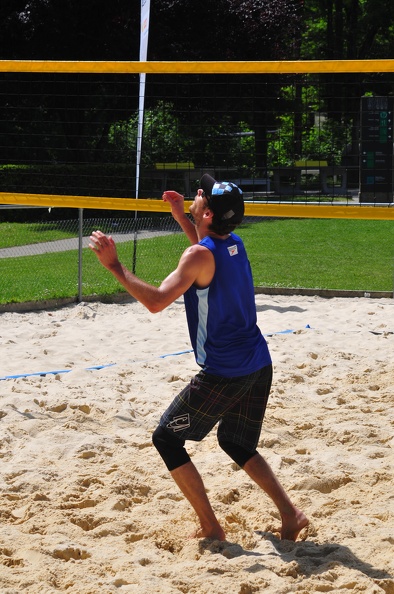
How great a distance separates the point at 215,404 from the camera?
363 centimetres

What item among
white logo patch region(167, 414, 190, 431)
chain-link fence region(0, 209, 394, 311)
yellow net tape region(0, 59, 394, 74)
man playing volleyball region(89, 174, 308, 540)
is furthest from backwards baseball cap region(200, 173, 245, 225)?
chain-link fence region(0, 209, 394, 311)

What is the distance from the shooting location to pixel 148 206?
8.26 meters

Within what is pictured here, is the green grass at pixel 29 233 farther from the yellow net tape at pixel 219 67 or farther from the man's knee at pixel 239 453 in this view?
the man's knee at pixel 239 453

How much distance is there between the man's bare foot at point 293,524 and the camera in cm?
372

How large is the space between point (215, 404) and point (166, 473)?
1052 millimetres

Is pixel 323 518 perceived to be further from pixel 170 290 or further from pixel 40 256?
pixel 40 256

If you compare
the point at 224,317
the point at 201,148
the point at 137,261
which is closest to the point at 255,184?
the point at 137,261

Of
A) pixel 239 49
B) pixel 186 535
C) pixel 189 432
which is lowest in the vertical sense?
pixel 186 535

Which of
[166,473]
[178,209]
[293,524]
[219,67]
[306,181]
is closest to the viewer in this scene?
[293,524]

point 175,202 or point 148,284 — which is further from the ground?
point 175,202

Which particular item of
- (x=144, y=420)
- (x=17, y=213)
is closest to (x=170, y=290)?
(x=144, y=420)

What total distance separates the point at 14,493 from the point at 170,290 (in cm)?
151

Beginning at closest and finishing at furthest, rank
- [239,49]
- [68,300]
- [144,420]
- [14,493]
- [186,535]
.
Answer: [186,535] → [14,493] → [144,420] → [68,300] → [239,49]

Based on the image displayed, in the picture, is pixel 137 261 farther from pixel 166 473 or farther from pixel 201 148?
pixel 166 473
